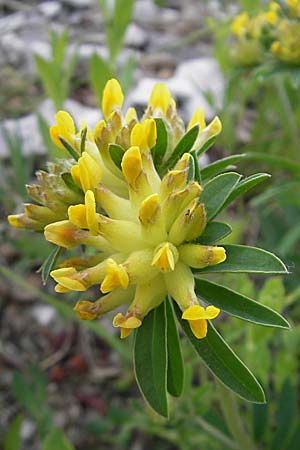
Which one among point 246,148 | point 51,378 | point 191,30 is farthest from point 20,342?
point 191,30

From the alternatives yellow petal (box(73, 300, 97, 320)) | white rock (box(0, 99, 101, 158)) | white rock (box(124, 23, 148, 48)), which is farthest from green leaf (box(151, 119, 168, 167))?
white rock (box(124, 23, 148, 48))

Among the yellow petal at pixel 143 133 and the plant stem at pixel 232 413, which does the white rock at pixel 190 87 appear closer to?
the plant stem at pixel 232 413

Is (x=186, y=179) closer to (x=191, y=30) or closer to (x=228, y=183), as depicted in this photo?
(x=228, y=183)

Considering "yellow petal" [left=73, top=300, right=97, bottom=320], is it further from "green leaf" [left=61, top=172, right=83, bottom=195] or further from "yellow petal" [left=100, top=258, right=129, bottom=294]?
"green leaf" [left=61, top=172, right=83, bottom=195]

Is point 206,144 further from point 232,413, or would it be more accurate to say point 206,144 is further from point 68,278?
point 232,413

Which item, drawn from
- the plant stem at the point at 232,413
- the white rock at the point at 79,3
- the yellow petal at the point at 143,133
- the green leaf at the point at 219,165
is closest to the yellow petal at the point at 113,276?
the yellow petal at the point at 143,133
